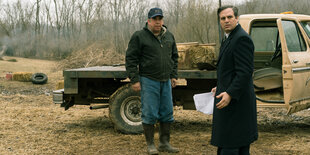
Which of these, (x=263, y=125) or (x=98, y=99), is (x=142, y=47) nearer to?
(x=98, y=99)

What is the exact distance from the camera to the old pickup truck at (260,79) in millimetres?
5438

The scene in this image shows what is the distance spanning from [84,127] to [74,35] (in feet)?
76.7

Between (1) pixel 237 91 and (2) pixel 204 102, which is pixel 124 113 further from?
(1) pixel 237 91

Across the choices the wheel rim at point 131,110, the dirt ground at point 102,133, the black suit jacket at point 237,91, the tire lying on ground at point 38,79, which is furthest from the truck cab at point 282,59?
the tire lying on ground at point 38,79

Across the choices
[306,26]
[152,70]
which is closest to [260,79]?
[306,26]

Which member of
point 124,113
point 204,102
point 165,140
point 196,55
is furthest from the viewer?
point 124,113

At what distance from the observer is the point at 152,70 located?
15.2ft

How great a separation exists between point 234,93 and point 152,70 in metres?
1.84

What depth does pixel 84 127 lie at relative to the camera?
6.64m

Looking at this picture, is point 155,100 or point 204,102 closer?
point 204,102

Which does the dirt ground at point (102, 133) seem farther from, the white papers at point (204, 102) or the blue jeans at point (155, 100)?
the white papers at point (204, 102)

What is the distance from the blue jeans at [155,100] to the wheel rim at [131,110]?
4.02ft

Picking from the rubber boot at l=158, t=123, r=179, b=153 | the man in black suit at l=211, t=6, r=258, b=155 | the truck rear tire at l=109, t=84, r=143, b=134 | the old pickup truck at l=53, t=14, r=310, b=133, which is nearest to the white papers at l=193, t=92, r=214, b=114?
the man in black suit at l=211, t=6, r=258, b=155

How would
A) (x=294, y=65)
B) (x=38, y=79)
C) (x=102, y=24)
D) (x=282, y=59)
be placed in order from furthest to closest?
1. (x=102, y=24)
2. (x=38, y=79)
3. (x=282, y=59)
4. (x=294, y=65)
